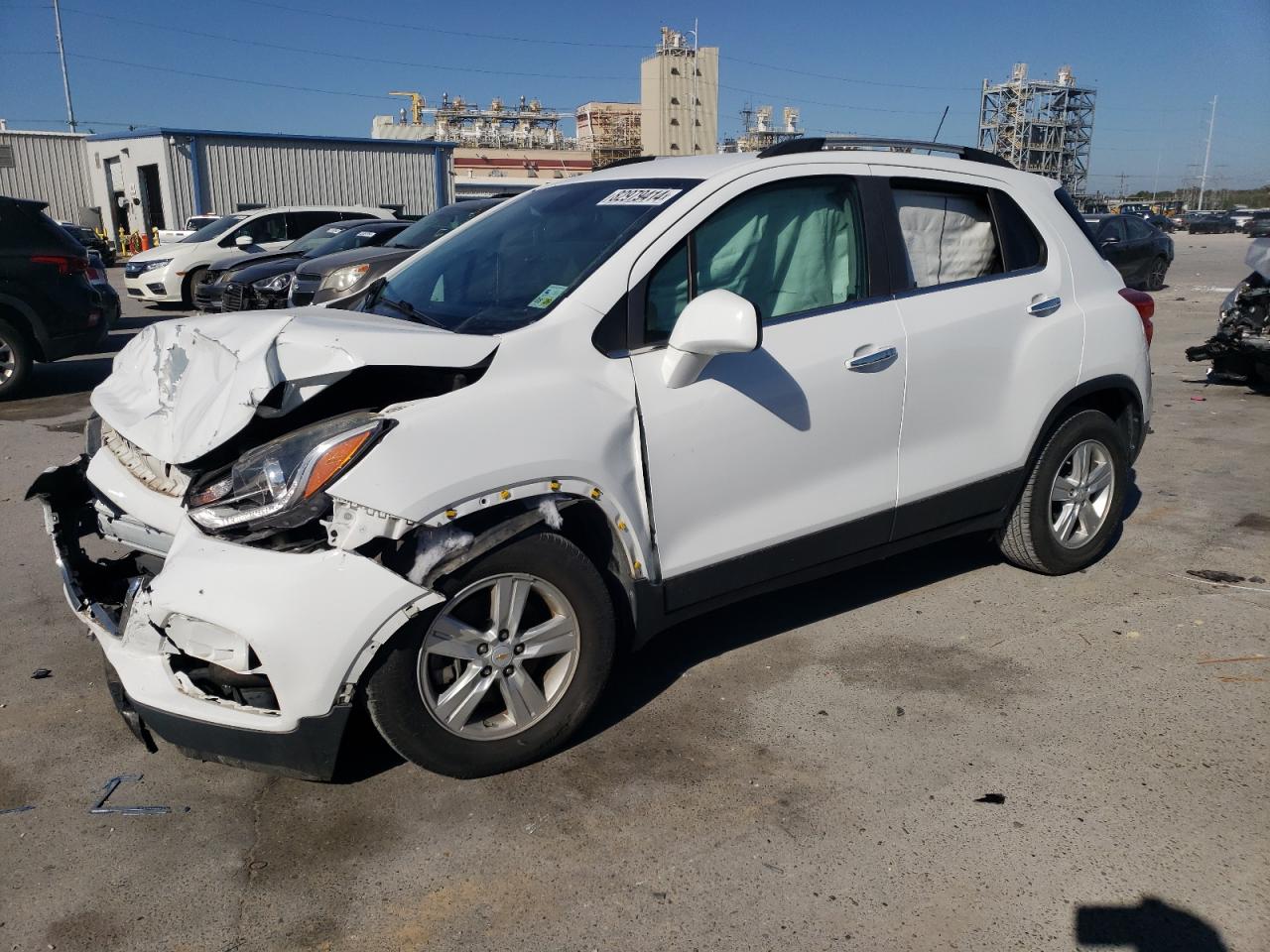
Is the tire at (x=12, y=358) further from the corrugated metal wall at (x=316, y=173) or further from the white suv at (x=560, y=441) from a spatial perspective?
the corrugated metal wall at (x=316, y=173)

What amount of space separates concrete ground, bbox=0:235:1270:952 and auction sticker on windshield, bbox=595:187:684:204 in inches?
69.0

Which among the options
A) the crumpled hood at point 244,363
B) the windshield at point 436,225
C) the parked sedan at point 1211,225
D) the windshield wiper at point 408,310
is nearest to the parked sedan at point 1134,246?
the windshield at point 436,225

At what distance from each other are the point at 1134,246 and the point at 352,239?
14.0 m

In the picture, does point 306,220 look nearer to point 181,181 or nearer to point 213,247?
point 213,247

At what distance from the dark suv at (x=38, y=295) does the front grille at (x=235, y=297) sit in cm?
287

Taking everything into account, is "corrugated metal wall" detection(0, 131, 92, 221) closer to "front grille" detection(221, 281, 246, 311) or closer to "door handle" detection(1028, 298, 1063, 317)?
"front grille" detection(221, 281, 246, 311)

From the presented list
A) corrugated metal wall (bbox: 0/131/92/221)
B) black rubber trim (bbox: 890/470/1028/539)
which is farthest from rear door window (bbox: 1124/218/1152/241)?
corrugated metal wall (bbox: 0/131/92/221)

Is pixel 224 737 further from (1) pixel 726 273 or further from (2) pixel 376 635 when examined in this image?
(1) pixel 726 273

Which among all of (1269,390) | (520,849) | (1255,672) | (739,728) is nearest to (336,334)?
(520,849)

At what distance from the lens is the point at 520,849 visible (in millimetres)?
2779

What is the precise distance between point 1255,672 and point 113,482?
4118 millimetres

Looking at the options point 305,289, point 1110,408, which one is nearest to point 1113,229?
point 305,289

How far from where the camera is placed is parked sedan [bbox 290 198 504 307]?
10.4m

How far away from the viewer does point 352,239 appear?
44.6 feet
